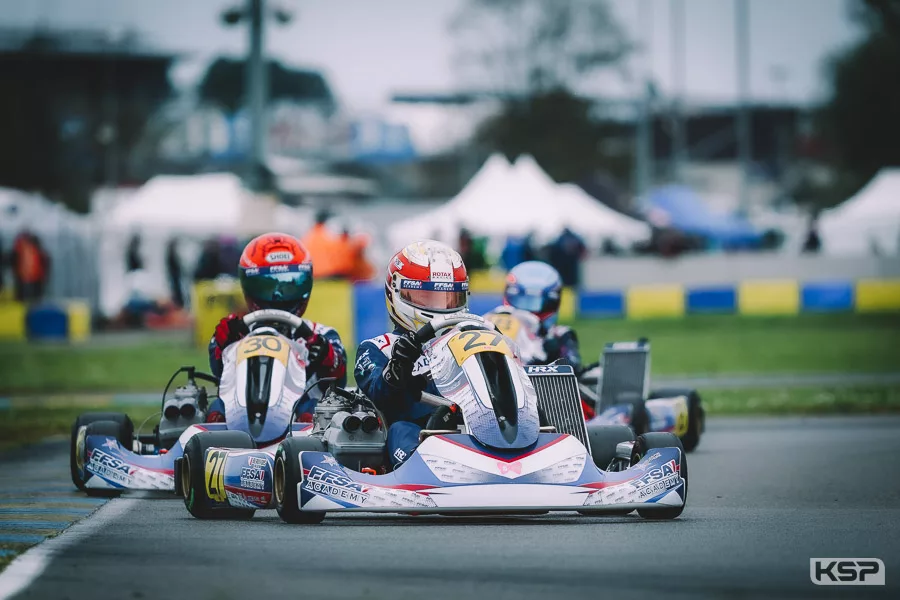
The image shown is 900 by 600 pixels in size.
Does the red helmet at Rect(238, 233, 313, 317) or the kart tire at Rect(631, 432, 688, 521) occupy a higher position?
the red helmet at Rect(238, 233, 313, 317)

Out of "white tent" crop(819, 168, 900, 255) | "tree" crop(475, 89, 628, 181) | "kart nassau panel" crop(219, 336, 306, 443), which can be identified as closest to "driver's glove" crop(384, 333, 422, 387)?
"kart nassau panel" crop(219, 336, 306, 443)

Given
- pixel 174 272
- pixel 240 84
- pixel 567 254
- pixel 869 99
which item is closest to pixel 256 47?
pixel 174 272

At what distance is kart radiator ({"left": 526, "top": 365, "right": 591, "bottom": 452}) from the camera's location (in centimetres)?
831

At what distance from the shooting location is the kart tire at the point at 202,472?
26.5 ft

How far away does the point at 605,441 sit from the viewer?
28.3 feet

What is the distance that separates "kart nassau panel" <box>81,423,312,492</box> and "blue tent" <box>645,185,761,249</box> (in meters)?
38.3

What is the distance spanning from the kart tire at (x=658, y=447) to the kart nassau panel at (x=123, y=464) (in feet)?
7.57

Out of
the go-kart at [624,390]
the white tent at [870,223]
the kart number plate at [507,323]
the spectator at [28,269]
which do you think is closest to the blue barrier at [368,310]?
the spectator at [28,269]

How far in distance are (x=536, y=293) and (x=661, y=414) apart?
1.24 metres

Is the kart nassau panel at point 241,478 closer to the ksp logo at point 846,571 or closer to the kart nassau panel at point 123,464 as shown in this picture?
the kart nassau panel at point 123,464

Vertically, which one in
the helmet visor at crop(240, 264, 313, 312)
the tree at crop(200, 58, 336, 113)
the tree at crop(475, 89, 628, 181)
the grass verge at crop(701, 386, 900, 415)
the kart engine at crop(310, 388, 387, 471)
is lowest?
the grass verge at crop(701, 386, 900, 415)

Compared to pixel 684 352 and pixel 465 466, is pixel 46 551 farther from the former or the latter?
pixel 684 352

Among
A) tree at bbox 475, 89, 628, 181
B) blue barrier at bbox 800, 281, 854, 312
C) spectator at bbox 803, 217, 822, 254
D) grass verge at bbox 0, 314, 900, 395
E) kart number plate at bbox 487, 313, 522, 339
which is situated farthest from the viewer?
tree at bbox 475, 89, 628, 181

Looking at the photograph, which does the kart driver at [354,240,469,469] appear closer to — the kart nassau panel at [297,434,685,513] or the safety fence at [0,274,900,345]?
the kart nassau panel at [297,434,685,513]
